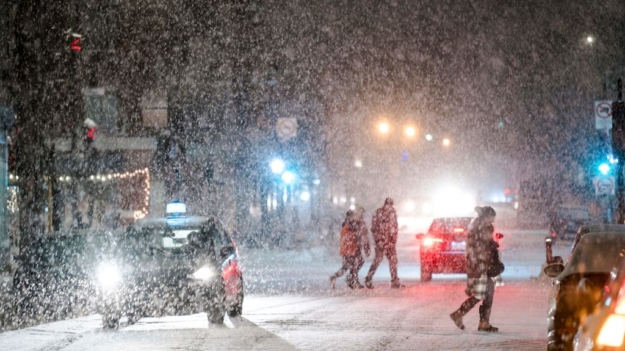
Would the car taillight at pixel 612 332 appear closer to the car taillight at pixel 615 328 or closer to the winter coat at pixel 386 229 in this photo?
the car taillight at pixel 615 328

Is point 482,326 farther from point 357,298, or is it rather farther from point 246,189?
point 246,189

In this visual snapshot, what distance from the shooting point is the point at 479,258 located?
45.5 ft

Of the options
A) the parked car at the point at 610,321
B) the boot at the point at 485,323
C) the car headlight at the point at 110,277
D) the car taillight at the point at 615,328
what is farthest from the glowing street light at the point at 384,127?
the car taillight at the point at 615,328

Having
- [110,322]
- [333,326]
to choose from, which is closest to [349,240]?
[333,326]

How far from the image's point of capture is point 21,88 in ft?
90.1

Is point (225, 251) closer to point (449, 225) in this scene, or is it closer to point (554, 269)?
point (554, 269)

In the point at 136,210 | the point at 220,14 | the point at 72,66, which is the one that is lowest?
the point at 136,210

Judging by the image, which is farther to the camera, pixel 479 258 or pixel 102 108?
pixel 102 108

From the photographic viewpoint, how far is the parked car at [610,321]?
568cm

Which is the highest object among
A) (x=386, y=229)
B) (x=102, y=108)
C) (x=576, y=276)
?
Answer: (x=102, y=108)

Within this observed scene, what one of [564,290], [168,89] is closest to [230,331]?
[564,290]

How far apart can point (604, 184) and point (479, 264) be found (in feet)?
46.8

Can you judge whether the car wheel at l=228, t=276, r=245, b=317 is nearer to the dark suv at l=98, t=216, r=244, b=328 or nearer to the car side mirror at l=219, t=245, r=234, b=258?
the dark suv at l=98, t=216, r=244, b=328

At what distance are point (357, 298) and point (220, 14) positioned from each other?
86.0 feet
